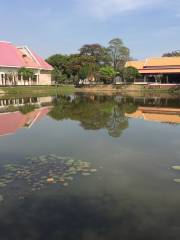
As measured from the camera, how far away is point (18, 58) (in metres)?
47.6

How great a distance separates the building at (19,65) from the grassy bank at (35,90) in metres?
4.04

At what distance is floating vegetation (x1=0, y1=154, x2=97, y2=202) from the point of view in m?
7.00

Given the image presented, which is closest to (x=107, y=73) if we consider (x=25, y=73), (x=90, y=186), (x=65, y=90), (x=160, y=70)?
(x=65, y=90)

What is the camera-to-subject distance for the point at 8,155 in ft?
31.1

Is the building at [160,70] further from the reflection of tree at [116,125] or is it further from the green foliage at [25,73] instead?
the reflection of tree at [116,125]

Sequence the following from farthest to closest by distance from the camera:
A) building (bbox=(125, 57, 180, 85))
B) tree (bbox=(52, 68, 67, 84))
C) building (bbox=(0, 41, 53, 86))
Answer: tree (bbox=(52, 68, 67, 84)) < building (bbox=(125, 57, 180, 85)) < building (bbox=(0, 41, 53, 86))

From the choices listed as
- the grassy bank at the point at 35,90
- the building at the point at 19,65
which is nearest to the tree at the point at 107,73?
the grassy bank at the point at 35,90

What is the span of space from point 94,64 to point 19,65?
11004mm

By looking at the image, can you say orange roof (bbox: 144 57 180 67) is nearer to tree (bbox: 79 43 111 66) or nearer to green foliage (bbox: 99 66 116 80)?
green foliage (bbox: 99 66 116 80)

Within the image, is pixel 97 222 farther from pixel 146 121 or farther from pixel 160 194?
pixel 146 121

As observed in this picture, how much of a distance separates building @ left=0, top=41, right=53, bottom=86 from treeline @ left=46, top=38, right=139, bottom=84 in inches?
69.0

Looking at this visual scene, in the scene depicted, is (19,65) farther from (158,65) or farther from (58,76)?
(158,65)

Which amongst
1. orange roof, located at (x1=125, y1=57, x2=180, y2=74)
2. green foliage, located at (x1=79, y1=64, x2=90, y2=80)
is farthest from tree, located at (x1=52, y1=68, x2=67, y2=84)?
orange roof, located at (x1=125, y1=57, x2=180, y2=74)

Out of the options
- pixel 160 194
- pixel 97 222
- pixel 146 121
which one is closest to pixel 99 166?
pixel 160 194
